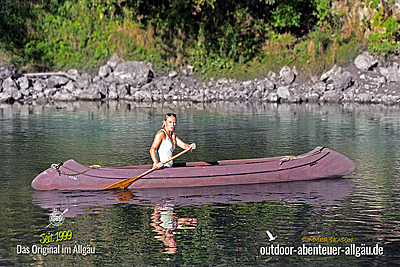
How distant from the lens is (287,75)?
95.6ft

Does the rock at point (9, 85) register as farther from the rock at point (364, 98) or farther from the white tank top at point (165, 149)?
the white tank top at point (165, 149)

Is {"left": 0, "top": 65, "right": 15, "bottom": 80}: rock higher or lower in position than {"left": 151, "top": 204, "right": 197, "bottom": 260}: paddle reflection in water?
higher

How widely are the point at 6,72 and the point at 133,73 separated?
606 cm

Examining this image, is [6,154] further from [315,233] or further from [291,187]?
[315,233]

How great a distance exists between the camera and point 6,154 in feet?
52.4

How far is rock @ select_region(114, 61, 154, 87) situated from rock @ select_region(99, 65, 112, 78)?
39cm

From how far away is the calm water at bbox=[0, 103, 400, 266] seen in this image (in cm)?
859

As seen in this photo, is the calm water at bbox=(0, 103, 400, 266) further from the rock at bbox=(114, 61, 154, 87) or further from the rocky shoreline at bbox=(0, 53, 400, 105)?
the rock at bbox=(114, 61, 154, 87)

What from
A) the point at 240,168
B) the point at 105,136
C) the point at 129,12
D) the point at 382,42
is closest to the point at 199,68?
the point at 129,12

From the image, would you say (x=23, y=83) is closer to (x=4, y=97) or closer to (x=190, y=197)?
(x=4, y=97)

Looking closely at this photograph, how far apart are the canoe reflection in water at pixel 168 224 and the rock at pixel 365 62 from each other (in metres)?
19.6

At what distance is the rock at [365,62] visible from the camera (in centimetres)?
2841

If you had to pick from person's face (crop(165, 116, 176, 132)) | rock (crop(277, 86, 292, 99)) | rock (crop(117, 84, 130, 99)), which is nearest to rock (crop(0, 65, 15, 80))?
rock (crop(117, 84, 130, 99))

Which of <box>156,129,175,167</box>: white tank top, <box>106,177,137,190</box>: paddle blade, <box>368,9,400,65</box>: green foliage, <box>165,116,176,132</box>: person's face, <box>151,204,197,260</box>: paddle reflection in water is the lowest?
<box>151,204,197,260</box>: paddle reflection in water
